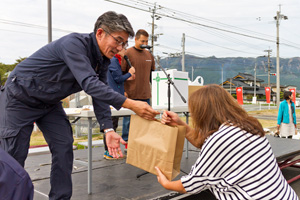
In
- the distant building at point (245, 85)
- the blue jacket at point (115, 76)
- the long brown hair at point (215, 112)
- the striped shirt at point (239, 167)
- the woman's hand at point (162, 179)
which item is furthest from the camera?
the distant building at point (245, 85)

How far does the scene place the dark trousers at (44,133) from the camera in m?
1.91

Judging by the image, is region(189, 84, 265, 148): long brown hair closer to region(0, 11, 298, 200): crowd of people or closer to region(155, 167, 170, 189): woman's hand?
region(0, 11, 298, 200): crowd of people

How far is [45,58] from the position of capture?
6.32 feet

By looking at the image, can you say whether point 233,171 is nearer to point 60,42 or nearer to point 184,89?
point 60,42

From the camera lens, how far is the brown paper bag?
165 cm

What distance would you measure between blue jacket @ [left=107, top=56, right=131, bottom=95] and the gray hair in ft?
5.92

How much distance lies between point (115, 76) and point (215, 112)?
2451 mm

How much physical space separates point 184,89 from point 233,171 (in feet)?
8.81

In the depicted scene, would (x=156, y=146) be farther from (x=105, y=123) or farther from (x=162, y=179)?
(x=105, y=123)

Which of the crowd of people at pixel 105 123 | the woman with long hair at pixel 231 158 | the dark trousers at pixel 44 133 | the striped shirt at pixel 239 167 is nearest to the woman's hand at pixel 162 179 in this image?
the crowd of people at pixel 105 123

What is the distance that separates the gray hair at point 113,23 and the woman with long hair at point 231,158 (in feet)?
2.38

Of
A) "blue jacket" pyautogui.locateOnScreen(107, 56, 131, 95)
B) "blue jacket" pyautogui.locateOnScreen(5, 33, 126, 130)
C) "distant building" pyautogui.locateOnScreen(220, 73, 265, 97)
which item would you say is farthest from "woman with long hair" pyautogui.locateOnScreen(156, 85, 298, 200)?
"distant building" pyautogui.locateOnScreen(220, 73, 265, 97)

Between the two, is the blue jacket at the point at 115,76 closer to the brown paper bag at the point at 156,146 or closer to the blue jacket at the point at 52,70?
the blue jacket at the point at 52,70

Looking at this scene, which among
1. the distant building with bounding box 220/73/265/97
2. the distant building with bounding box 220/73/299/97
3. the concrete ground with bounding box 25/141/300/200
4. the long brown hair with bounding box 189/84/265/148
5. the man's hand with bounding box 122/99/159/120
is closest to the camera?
the long brown hair with bounding box 189/84/265/148
